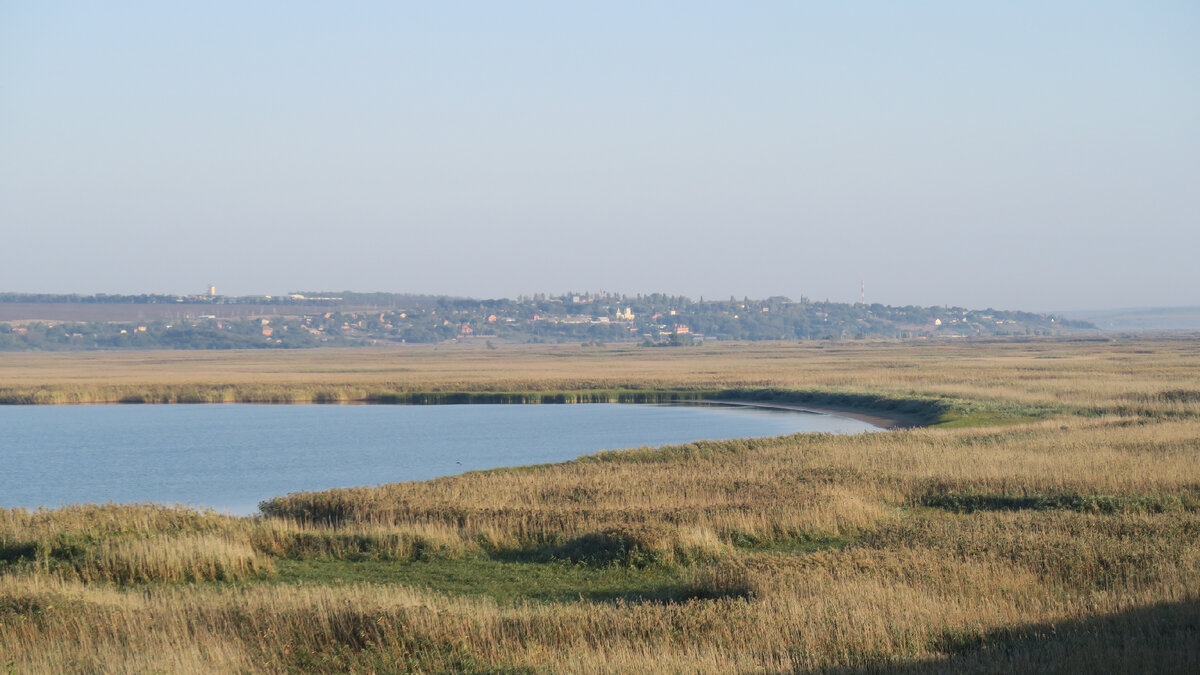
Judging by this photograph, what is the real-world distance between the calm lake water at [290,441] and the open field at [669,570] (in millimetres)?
8371

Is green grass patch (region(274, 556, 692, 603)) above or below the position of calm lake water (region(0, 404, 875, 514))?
above

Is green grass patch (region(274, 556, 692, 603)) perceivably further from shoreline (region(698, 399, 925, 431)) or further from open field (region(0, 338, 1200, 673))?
shoreline (region(698, 399, 925, 431))

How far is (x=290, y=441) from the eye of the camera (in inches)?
1784

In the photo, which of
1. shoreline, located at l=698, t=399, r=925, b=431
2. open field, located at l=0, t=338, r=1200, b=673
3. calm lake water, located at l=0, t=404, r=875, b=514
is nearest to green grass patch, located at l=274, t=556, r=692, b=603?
open field, located at l=0, t=338, r=1200, b=673

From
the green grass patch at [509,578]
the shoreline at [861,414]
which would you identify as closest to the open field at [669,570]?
the green grass patch at [509,578]

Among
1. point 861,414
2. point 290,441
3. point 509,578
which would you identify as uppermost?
point 509,578

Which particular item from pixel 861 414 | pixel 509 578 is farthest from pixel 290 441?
pixel 509 578

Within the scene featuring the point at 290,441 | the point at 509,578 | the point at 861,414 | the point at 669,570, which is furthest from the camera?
the point at 861,414

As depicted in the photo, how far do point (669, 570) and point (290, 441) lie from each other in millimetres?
33163

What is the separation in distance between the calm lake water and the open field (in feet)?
27.5

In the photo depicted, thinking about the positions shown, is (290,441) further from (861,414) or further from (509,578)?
(509,578)

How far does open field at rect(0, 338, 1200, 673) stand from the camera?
9484mm

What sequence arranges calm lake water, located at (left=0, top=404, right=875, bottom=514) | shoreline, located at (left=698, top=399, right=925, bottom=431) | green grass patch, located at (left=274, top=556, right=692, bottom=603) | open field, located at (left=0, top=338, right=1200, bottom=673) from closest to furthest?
open field, located at (left=0, top=338, right=1200, bottom=673), green grass patch, located at (left=274, top=556, right=692, bottom=603), calm lake water, located at (left=0, top=404, right=875, bottom=514), shoreline, located at (left=698, top=399, right=925, bottom=431)

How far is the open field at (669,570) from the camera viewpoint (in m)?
9.48
